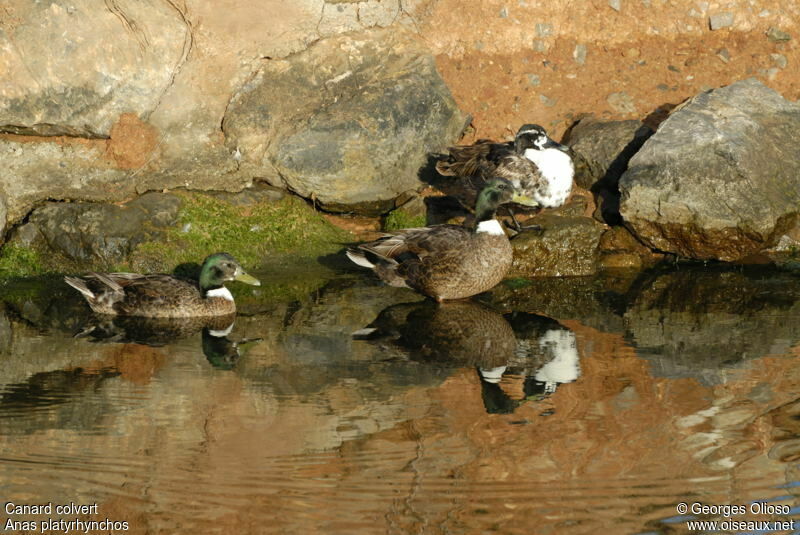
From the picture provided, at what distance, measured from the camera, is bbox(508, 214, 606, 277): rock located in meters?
11.0

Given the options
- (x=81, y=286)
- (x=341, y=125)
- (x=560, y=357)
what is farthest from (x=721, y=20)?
(x=81, y=286)

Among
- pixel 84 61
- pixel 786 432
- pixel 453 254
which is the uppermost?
pixel 84 61

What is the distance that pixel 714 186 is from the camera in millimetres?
10977

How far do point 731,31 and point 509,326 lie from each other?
20.7ft

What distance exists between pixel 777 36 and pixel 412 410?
28.3 ft

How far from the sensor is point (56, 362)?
8.33m

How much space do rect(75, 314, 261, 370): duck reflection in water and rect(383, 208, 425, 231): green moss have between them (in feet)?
9.26

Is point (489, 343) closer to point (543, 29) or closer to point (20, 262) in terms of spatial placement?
point (20, 262)

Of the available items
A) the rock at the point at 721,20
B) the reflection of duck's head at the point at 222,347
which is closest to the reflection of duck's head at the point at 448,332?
the reflection of duck's head at the point at 222,347

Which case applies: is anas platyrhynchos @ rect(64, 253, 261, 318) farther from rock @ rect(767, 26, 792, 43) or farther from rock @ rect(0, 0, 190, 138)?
rock @ rect(767, 26, 792, 43)

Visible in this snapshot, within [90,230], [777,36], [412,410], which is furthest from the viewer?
[777,36]

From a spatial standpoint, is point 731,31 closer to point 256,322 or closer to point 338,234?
point 338,234

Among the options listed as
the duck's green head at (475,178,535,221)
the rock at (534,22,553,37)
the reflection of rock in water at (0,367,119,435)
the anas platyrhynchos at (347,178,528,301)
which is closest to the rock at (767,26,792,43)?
the rock at (534,22,553,37)

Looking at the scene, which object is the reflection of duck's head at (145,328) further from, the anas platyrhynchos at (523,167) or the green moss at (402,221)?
the anas platyrhynchos at (523,167)
